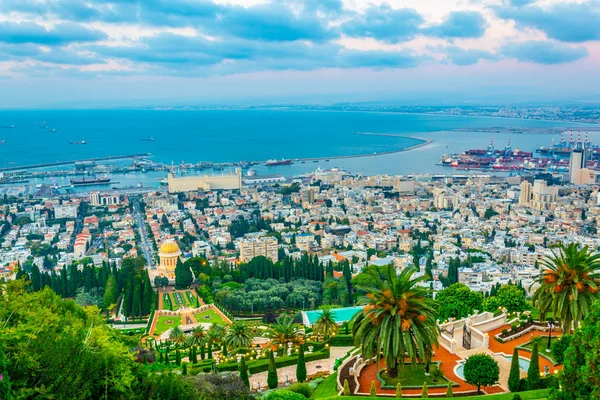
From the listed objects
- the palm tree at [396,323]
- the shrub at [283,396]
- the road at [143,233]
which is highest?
the palm tree at [396,323]

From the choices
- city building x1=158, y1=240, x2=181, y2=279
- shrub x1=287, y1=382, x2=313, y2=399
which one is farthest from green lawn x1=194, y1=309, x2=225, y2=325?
shrub x1=287, y1=382, x2=313, y2=399

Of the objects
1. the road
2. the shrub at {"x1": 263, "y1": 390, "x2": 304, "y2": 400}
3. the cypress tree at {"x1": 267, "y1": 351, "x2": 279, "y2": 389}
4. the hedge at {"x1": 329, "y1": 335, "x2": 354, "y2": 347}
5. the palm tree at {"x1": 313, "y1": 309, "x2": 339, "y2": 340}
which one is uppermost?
the shrub at {"x1": 263, "y1": 390, "x2": 304, "y2": 400}

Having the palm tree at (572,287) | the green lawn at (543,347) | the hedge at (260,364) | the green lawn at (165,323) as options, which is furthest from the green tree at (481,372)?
the green lawn at (165,323)

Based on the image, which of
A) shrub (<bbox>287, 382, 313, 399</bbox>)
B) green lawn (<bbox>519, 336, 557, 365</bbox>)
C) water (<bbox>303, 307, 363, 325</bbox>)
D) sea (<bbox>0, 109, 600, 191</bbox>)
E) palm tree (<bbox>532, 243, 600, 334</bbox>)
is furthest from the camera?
sea (<bbox>0, 109, 600, 191</bbox>)

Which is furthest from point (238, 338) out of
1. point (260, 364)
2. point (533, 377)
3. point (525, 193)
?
point (525, 193)

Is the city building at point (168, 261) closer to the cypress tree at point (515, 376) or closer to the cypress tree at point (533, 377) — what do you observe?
the cypress tree at point (515, 376)

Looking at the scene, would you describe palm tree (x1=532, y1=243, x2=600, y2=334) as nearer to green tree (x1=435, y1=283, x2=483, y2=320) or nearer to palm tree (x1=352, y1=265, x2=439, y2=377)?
palm tree (x1=352, y1=265, x2=439, y2=377)

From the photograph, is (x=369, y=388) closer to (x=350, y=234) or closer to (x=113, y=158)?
(x=350, y=234)
